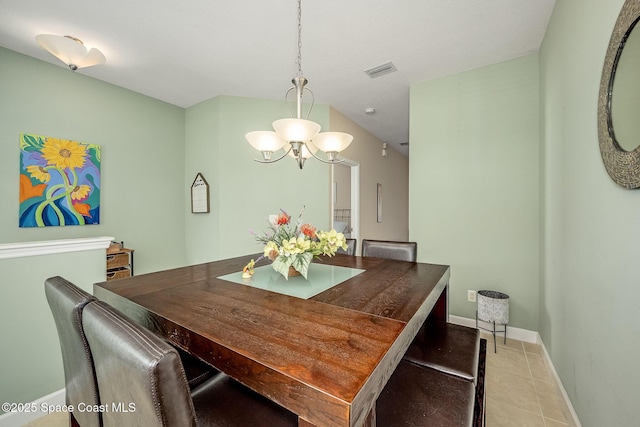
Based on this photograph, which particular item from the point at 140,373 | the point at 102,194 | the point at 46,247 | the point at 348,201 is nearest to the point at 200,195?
the point at 102,194

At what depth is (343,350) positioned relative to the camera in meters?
0.70

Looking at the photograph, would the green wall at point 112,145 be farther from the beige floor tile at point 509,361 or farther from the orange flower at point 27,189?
the beige floor tile at point 509,361

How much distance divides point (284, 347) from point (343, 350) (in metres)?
0.16

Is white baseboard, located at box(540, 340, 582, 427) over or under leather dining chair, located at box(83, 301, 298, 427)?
under

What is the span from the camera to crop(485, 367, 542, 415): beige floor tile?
5.28ft

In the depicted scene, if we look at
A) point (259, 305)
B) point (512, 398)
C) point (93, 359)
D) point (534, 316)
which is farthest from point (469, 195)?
point (93, 359)

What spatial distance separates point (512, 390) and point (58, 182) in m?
4.14

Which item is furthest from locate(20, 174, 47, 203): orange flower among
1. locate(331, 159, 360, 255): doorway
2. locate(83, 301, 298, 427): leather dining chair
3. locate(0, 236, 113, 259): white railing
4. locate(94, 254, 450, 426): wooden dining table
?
locate(331, 159, 360, 255): doorway

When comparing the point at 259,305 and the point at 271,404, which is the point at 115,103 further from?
the point at 271,404

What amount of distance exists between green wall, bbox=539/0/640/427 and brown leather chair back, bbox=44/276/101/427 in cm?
176

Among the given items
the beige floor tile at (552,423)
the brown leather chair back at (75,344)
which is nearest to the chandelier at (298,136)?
the brown leather chair back at (75,344)

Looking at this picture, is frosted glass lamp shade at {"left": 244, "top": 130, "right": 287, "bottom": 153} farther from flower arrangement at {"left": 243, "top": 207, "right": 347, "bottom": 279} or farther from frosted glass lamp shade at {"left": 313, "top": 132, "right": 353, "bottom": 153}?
flower arrangement at {"left": 243, "top": 207, "right": 347, "bottom": 279}

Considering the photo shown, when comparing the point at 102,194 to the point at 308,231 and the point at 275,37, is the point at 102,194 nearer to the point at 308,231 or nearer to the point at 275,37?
the point at 275,37

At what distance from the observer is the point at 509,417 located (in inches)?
59.3
